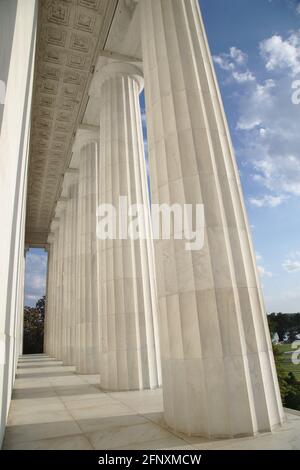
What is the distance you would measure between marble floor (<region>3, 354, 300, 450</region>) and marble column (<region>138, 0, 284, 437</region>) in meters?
0.71

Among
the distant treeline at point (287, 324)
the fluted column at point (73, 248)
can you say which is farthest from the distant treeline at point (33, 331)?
the distant treeline at point (287, 324)

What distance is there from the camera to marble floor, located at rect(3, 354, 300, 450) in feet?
29.9

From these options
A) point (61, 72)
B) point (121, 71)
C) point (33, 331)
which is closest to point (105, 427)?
point (121, 71)

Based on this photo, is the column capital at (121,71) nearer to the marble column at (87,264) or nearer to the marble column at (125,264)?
the marble column at (125,264)

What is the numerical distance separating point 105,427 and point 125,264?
11239mm

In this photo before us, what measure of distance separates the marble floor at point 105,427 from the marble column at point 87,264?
41.1ft

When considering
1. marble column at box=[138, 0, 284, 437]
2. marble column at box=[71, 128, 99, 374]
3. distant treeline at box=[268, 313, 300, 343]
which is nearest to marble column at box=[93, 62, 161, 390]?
marble column at box=[138, 0, 284, 437]

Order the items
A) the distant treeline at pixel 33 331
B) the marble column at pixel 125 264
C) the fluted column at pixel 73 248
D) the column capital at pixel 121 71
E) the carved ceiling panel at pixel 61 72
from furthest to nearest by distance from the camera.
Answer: the distant treeline at pixel 33 331 < the fluted column at pixel 73 248 < the column capital at pixel 121 71 < the carved ceiling panel at pixel 61 72 < the marble column at pixel 125 264

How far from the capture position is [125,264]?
70.1 feet

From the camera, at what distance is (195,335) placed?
35.1 ft

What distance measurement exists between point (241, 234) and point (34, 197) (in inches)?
1891

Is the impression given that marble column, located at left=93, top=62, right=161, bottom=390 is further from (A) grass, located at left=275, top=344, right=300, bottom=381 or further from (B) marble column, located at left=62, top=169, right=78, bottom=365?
(A) grass, located at left=275, top=344, right=300, bottom=381

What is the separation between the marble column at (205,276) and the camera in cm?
998
